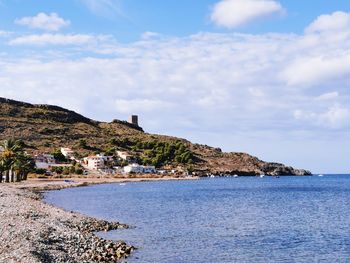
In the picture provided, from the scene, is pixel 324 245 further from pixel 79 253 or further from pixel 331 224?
pixel 79 253

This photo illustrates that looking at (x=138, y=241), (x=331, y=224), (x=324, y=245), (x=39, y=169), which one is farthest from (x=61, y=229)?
(x=39, y=169)

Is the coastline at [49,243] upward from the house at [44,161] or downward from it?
downward

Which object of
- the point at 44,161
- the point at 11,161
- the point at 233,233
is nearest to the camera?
the point at 233,233

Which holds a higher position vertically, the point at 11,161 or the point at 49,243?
the point at 11,161

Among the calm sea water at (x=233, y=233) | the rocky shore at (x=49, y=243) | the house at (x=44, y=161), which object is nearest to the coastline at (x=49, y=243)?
the rocky shore at (x=49, y=243)

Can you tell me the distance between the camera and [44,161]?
603 feet

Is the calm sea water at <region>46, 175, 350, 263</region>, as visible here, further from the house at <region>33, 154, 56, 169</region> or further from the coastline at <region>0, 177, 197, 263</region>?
the house at <region>33, 154, 56, 169</region>

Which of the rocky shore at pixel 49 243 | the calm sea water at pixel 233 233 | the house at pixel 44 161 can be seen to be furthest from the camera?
the house at pixel 44 161

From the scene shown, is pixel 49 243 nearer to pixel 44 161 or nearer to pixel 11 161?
pixel 11 161

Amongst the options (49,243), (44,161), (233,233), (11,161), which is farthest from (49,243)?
(44,161)

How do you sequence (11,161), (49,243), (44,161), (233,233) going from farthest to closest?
(44,161) < (11,161) < (233,233) < (49,243)

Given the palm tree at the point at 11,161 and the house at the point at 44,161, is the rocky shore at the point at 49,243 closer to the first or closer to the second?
the palm tree at the point at 11,161

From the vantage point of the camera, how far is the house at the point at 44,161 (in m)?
176

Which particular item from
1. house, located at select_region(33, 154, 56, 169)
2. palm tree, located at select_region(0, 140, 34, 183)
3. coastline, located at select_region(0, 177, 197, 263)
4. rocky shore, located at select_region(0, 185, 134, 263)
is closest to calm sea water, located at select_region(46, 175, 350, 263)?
coastline, located at select_region(0, 177, 197, 263)
